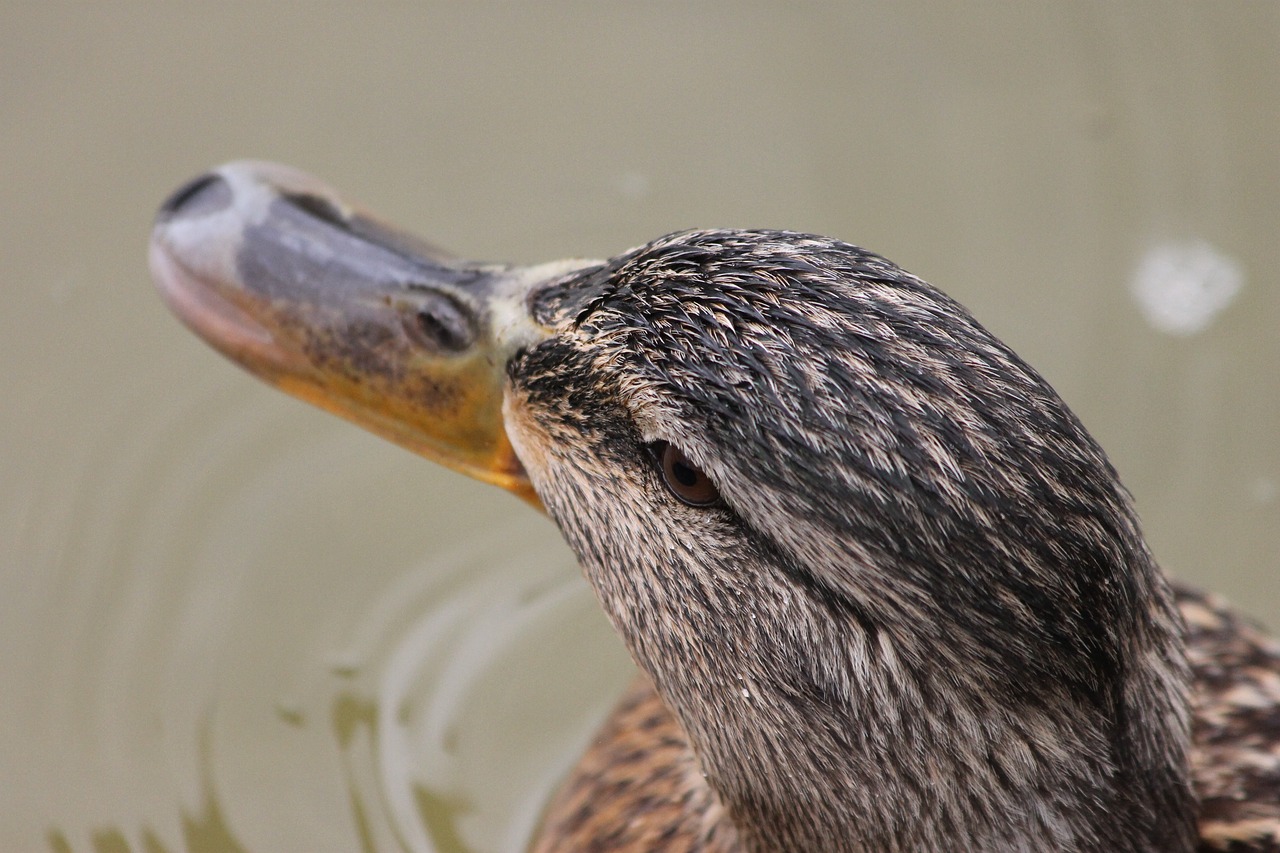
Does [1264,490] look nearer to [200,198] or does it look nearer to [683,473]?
[683,473]

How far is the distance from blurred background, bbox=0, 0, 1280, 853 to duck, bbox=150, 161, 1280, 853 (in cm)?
130

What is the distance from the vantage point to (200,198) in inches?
106

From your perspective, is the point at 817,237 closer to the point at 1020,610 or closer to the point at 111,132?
the point at 1020,610

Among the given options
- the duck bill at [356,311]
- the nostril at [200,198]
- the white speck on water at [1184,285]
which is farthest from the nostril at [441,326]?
the white speck on water at [1184,285]

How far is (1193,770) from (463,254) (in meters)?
2.55

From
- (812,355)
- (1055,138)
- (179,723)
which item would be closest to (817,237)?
(812,355)

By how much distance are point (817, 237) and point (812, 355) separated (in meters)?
0.31

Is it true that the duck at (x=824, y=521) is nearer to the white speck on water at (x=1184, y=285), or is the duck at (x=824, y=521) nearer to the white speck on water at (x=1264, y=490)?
the white speck on water at (x=1264, y=490)

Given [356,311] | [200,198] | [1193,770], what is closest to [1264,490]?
[1193,770]

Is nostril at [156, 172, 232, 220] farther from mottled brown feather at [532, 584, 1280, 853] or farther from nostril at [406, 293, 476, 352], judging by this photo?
mottled brown feather at [532, 584, 1280, 853]

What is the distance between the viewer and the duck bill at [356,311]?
239 cm

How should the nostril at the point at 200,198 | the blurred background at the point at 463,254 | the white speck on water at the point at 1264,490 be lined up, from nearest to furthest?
the nostril at the point at 200,198, the blurred background at the point at 463,254, the white speck on water at the point at 1264,490

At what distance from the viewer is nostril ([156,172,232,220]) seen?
265cm

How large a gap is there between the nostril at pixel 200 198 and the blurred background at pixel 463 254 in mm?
1270
